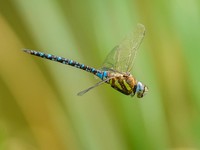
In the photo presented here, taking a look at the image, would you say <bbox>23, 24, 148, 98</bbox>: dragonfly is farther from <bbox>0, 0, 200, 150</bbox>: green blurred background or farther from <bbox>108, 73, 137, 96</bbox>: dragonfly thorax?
<bbox>0, 0, 200, 150</bbox>: green blurred background

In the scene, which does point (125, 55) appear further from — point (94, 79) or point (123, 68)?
point (94, 79)

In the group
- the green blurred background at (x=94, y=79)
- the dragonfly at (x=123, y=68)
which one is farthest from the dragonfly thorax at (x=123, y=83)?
the green blurred background at (x=94, y=79)

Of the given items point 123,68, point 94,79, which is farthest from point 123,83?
point 94,79

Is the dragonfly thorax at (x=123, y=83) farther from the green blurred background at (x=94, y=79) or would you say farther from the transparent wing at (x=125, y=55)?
the green blurred background at (x=94, y=79)

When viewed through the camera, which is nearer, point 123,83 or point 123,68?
point 123,83

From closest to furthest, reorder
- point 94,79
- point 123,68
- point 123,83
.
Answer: point 123,83 < point 123,68 < point 94,79

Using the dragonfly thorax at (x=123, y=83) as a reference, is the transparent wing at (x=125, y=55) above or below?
above
